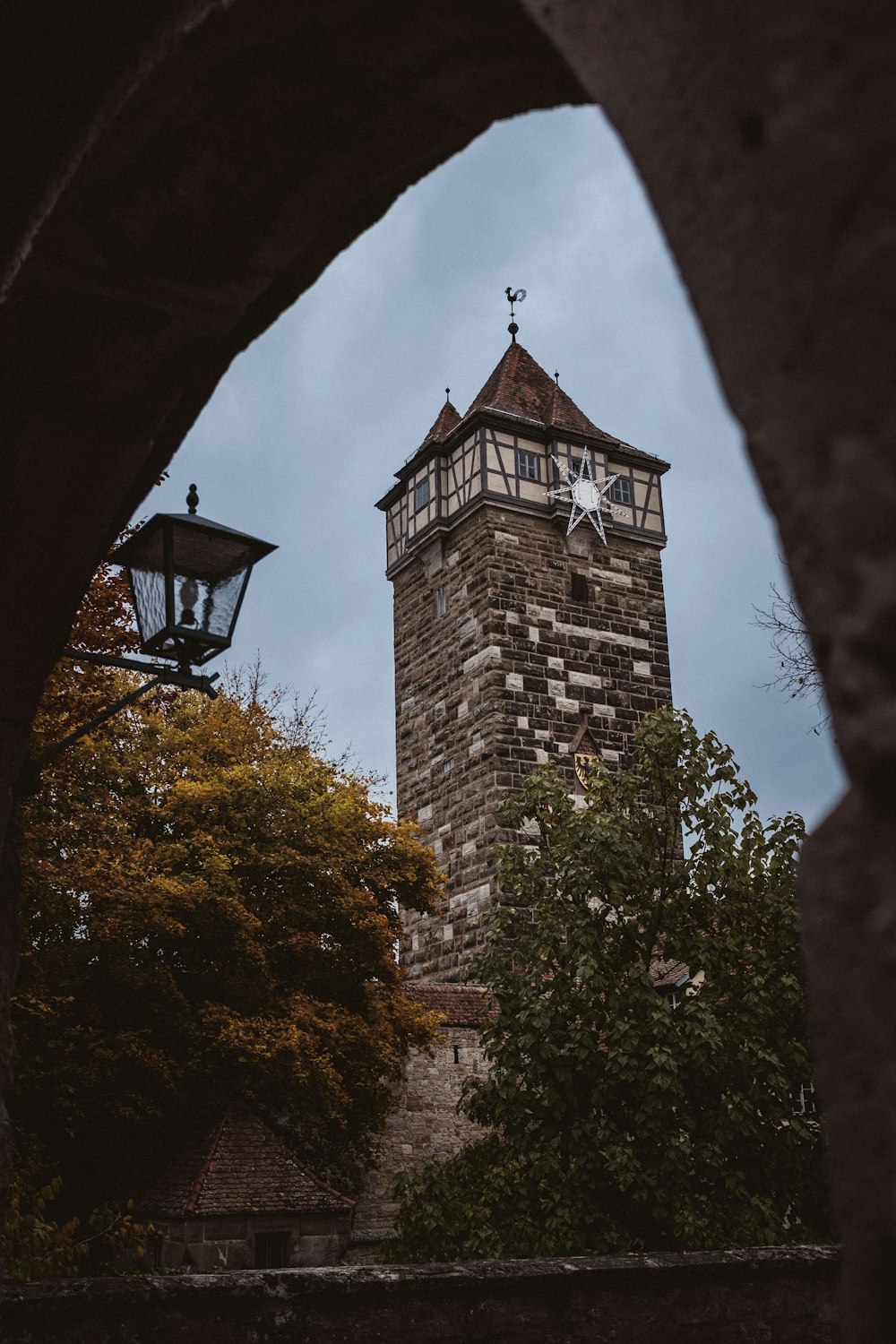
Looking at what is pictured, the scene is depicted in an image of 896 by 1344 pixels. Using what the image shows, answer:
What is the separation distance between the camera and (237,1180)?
42.6 feet

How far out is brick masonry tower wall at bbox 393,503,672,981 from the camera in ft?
59.8

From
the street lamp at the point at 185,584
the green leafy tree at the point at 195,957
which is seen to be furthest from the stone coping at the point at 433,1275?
the green leafy tree at the point at 195,957

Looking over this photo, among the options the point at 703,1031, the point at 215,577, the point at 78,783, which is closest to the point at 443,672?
the point at 78,783

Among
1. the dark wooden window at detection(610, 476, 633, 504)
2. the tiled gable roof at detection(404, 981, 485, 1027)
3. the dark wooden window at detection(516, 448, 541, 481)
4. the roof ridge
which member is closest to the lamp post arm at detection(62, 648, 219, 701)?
the roof ridge

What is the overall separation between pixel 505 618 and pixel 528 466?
3.14 metres

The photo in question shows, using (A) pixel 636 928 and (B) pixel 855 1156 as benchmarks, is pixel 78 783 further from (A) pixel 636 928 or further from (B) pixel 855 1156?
(B) pixel 855 1156

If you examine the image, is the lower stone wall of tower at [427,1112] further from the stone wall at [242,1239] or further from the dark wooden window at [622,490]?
the dark wooden window at [622,490]

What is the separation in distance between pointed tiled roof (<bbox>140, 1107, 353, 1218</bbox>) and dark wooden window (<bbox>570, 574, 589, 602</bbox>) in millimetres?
9799

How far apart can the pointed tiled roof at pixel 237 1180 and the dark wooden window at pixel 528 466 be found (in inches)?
443

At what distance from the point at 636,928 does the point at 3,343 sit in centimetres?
882

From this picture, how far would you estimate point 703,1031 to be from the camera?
9258 millimetres

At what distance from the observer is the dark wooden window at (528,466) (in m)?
20.6

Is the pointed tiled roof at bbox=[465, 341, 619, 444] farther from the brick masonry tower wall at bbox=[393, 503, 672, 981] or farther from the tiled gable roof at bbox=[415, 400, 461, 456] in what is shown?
the brick masonry tower wall at bbox=[393, 503, 672, 981]

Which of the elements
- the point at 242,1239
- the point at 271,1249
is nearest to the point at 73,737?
the point at 242,1239
